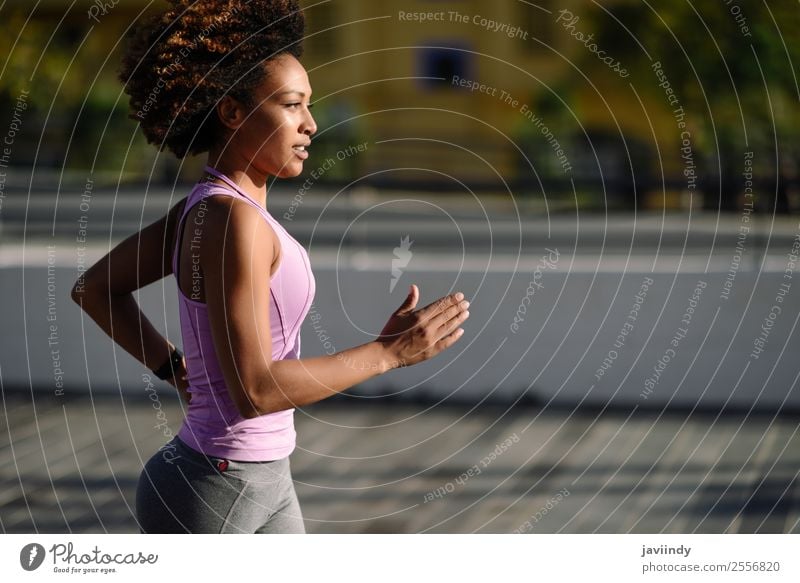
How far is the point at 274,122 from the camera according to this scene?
2.23 metres

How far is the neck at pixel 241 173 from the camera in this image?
2.21m

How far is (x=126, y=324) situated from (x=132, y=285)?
0.12m

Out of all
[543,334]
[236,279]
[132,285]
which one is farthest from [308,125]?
[543,334]

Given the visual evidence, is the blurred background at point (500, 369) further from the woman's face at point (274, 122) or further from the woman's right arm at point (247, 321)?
the woman's right arm at point (247, 321)

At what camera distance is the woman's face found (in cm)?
222

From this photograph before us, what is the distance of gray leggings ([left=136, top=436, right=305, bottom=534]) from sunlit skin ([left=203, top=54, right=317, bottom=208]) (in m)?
0.55

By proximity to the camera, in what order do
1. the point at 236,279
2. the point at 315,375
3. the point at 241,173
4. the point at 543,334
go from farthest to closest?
the point at 543,334 < the point at 241,173 < the point at 315,375 < the point at 236,279

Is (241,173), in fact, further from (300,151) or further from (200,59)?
(200,59)

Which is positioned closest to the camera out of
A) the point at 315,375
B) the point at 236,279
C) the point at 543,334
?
the point at 236,279

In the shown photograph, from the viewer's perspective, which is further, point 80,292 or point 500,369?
point 500,369

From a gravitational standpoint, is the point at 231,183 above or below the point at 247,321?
above

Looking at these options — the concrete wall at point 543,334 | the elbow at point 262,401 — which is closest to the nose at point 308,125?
the elbow at point 262,401

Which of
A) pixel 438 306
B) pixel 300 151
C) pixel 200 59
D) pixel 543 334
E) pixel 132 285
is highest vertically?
pixel 200 59
